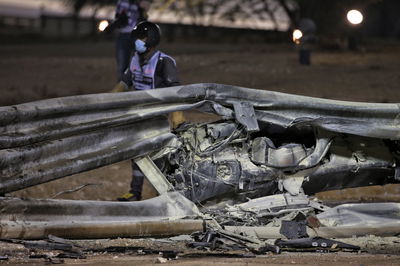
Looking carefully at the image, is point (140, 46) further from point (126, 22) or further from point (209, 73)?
point (209, 73)

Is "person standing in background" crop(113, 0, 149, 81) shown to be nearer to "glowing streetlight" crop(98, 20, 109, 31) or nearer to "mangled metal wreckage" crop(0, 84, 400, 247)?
"glowing streetlight" crop(98, 20, 109, 31)

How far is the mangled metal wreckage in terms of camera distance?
6211 millimetres

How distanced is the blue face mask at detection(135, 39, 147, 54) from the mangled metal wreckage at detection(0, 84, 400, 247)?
162 cm

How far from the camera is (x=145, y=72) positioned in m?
8.52

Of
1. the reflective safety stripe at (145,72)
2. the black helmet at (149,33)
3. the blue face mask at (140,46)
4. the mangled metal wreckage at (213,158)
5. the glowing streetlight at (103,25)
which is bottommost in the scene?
the mangled metal wreckage at (213,158)

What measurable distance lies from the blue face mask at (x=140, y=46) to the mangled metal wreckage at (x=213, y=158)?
1.62 m

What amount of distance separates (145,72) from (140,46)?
28 cm

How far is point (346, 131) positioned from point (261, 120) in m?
0.78

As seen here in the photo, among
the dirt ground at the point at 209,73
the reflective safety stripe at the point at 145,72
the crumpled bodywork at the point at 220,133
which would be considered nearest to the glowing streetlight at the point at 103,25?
the dirt ground at the point at 209,73

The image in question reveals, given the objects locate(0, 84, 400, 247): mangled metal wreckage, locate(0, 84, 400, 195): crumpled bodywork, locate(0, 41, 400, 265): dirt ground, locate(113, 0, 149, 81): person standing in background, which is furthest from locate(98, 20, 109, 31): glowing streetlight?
locate(0, 84, 400, 195): crumpled bodywork

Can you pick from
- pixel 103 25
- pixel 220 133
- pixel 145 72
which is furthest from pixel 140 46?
pixel 103 25

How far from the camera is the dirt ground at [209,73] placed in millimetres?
10898

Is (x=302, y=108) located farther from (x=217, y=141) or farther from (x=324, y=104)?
(x=217, y=141)

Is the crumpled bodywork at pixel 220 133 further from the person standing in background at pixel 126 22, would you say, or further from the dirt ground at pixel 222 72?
the person standing in background at pixel 126 22
